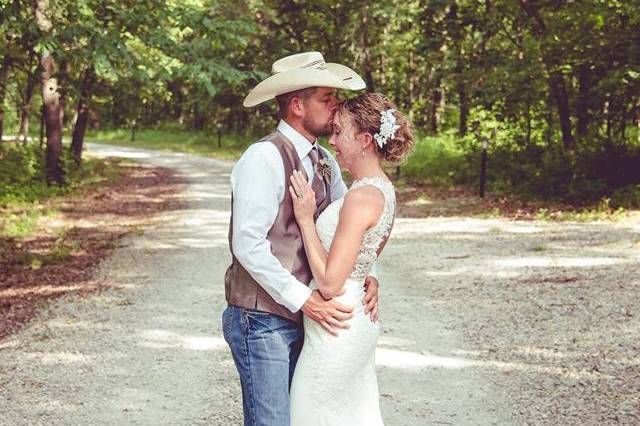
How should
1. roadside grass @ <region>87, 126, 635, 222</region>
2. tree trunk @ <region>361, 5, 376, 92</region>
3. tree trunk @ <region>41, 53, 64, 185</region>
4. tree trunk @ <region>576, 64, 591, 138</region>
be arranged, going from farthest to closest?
tree trunk @ <region>361, 5, 376, 92</region>, tree trunk @ <region>41, 53, 64, 185</region>, tree trunk @ <region>576, 64, 591, 138</region>, roadside grass @ <region>87, 126, 635, 222</region>

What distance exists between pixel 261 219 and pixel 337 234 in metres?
0.29

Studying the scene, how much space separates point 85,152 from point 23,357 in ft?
94.7

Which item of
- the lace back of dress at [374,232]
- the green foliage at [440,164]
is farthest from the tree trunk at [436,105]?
the lace back of dress at [374,232]

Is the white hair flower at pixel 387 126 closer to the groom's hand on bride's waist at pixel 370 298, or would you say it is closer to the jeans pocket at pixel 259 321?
Answer: the groom's hand on bride's waist at pixel 370 298

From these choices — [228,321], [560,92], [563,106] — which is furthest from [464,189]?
[228,321]

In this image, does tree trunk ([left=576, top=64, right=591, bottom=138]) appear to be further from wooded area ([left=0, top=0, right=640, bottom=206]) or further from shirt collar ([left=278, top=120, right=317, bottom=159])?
shirt collar ([left=278, top=120, right=317, bottom=159])

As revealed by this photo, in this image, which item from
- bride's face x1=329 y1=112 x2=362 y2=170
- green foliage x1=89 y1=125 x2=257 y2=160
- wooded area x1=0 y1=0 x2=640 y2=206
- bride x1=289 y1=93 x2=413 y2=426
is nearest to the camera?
bride x1=289 y1=93 x2=413 y2=426

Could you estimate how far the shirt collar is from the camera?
2.98 meters

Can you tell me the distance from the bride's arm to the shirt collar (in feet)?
0.43

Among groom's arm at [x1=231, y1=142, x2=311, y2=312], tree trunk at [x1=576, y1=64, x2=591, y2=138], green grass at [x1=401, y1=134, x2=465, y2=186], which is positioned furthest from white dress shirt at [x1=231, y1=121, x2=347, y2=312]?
green grass at [x1=401, y1=134, x2=465, y2=186]

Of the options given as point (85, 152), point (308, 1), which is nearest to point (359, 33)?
point (308, 1)

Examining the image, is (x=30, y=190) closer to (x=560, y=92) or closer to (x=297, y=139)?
(x=560, y=92)

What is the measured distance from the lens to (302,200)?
2875 millimetres

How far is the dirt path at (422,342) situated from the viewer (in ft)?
17.5
